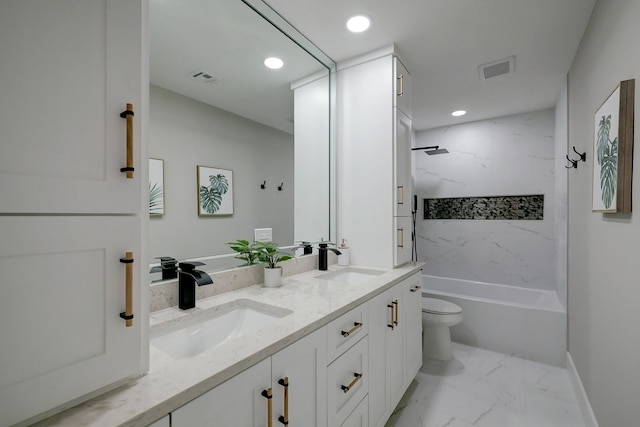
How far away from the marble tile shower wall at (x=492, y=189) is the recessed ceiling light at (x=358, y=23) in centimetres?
253

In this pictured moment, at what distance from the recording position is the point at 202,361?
765 millimetres

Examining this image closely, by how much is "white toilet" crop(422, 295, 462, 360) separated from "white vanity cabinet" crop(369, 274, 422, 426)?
0.53 meters

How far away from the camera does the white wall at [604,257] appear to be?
3.68 feet

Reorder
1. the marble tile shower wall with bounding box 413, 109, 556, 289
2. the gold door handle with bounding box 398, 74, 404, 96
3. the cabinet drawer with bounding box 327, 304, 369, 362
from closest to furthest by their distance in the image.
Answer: the cabinet drawer with bounding box 327, 304, 369, 362, the gold door handle with bounding box 398, 74, 404, 96, the marble tile shower wall with bounding box 413, 109, 556, 289

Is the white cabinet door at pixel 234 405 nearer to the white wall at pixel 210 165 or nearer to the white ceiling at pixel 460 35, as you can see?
the white wall at pixel 210 165

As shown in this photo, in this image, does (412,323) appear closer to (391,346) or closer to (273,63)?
(391,346)

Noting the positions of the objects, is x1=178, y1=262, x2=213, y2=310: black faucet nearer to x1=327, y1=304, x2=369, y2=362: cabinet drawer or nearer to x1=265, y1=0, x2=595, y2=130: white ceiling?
x1=327, y1=304, x2=369, y2=362: cabinet drawer

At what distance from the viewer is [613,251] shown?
132 cm

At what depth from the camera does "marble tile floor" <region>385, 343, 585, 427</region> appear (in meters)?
1.82

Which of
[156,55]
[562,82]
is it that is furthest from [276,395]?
[562,82]

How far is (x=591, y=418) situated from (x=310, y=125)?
2549 mm

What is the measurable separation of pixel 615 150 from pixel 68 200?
1938 millimetres

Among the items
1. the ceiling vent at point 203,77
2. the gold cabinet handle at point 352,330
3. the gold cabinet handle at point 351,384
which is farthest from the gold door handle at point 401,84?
the gold cabinet handle at point 351,384

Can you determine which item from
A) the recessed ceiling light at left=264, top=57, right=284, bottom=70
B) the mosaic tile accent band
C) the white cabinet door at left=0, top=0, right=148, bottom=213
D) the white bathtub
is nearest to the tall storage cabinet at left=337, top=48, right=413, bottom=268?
the recessed ceiling light at left=264, top=57, right=284, bottom=70
